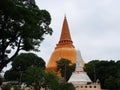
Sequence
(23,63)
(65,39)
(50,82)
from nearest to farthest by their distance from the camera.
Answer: (50,82) → (23,63) → (65,39)

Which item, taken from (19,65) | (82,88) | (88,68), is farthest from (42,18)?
(19,65)

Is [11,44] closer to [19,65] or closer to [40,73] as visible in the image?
[40,73]

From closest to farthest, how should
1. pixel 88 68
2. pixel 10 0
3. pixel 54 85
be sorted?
pixel 10 0 → pixel 54 85 → pixel 88 68

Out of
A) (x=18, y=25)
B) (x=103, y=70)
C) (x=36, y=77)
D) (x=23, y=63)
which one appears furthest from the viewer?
(x=23, y=63)

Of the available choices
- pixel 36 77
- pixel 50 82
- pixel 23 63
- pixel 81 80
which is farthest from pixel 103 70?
pixel 36 77

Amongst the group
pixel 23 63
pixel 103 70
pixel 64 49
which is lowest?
pixel 103 70

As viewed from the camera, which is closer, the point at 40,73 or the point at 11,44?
the point at 11,44

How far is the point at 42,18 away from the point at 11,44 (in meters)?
2.28

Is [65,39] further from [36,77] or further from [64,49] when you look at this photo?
[36,77]

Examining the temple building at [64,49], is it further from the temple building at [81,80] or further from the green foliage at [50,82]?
the green foliage at [50,82]

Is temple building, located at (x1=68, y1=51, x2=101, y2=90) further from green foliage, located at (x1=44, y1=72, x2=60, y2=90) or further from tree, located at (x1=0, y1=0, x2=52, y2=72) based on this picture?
tree, located at (x1=0, y1=0, x2=52, y2=72)

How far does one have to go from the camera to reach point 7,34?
56.5 feet

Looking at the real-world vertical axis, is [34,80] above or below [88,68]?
below

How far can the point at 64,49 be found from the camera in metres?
71.5
